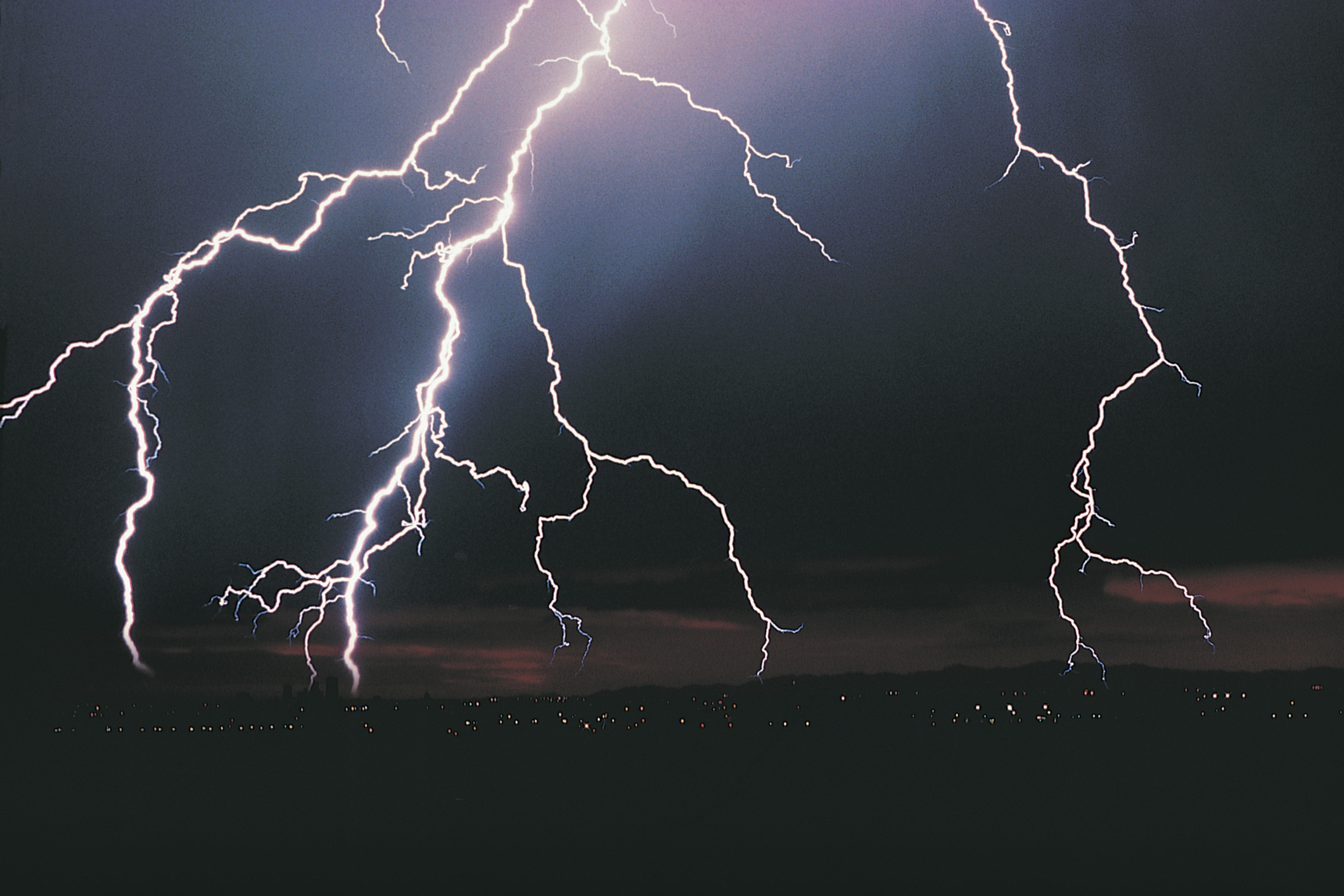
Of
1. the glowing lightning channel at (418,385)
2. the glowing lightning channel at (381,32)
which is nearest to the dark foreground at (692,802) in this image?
the glowing lightning channel at (418,385)

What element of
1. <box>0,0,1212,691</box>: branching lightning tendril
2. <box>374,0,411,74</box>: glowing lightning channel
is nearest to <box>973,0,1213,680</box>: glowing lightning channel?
<box>0,0,1212,691</box>: branching lightning tendril

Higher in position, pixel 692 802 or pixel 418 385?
pixel 418 385

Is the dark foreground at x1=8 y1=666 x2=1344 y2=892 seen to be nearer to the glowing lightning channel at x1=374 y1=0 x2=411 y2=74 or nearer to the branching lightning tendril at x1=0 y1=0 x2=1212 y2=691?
the branching lightning tendril at x1=0 y1=0 x2=1212 y2=691

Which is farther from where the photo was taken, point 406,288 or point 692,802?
point 692,802

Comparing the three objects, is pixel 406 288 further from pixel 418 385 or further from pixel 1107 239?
pixel 1107 239

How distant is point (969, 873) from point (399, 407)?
18.6ft

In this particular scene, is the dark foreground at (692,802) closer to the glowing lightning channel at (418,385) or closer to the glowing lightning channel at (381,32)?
the glowing lightning channel at (418,385)

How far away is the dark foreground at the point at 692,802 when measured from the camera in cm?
722

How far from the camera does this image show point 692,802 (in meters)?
17.9

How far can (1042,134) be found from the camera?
559 centimetres

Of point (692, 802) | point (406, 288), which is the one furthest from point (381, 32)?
point (692, 802)

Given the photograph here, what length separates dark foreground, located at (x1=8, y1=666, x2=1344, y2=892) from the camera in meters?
7.22

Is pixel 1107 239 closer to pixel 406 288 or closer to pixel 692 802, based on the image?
pixel 406 288

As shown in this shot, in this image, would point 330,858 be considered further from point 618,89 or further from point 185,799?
point 185,799
